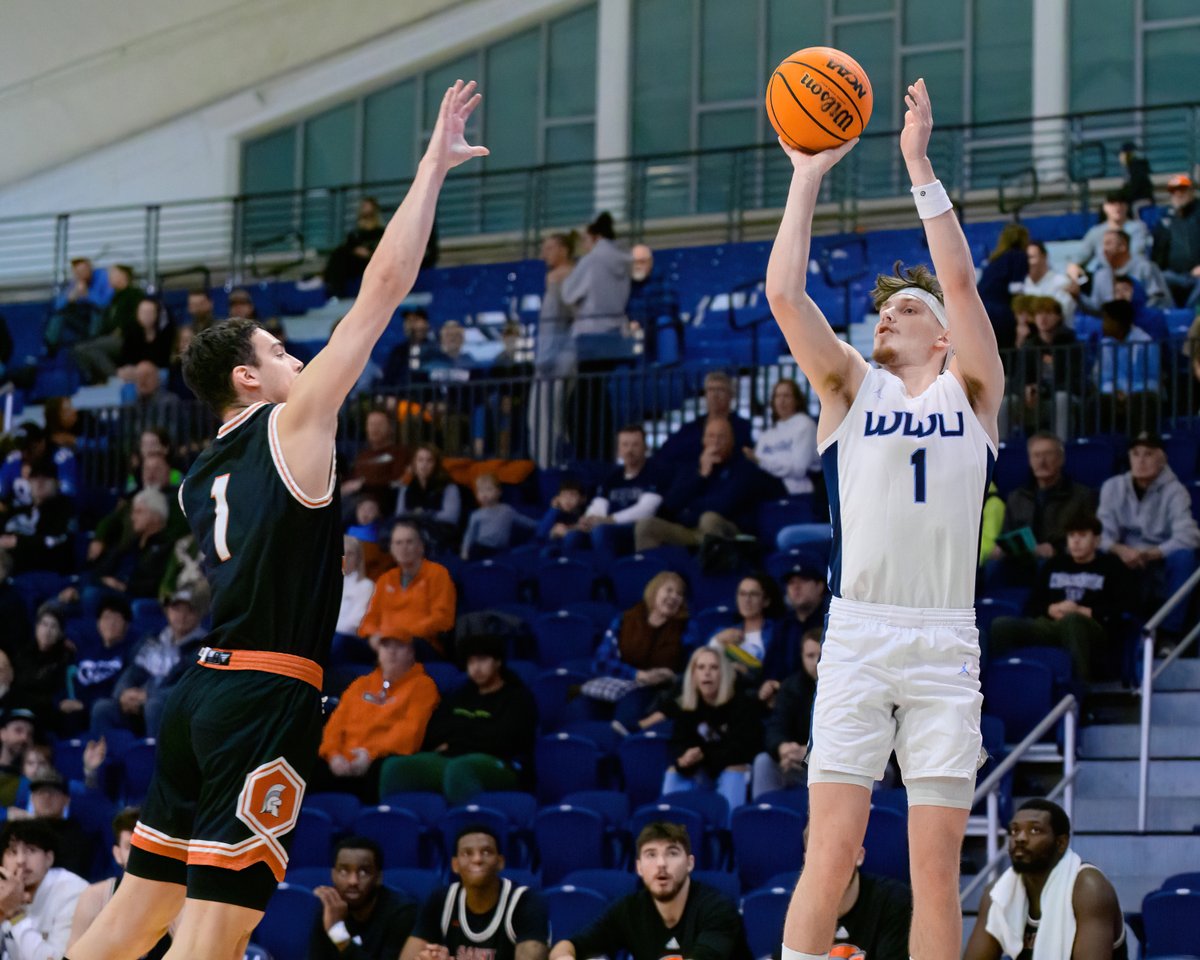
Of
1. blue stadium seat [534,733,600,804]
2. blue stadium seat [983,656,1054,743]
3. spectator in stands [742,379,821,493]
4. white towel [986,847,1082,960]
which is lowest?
white towel [986,847,1082,960]

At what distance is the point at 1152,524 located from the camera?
38.5ft

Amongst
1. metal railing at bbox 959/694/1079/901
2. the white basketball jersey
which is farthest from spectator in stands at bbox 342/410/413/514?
the white basketball jersey

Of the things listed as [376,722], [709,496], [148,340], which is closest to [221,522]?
[376,722]

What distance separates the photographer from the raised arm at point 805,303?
531cm

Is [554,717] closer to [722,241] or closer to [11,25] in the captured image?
[722,241]

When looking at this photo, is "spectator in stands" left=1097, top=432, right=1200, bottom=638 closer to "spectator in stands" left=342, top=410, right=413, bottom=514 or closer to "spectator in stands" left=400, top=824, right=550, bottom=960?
"spectator in stands" left=400, top=824, right=550, bottom=960

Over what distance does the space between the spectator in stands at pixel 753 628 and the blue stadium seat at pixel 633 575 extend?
5.68 ft

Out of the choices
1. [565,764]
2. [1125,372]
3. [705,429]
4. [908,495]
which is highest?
[1125,372]

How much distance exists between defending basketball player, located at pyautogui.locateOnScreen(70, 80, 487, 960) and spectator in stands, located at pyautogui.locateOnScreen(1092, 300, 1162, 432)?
9541mm

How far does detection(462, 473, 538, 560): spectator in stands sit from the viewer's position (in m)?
14.4

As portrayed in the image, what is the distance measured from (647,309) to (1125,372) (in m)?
4.61

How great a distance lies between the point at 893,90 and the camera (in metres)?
21.2

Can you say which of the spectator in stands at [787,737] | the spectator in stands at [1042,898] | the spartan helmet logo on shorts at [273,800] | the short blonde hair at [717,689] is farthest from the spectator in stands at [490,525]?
the spartan helmet logo on shorts at [273,800]

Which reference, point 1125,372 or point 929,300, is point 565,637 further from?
point 929,300
